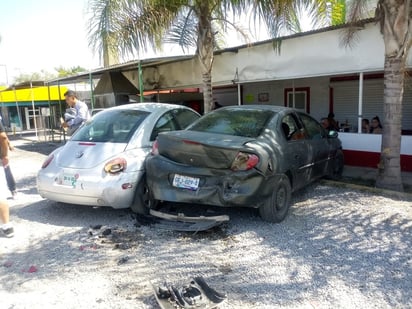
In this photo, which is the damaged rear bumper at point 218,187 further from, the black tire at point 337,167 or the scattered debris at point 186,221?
the black tire at point 337,167

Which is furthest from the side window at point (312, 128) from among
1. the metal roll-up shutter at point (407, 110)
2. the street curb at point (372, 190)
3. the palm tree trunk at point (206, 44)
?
the metal roll-up shutter at point (407, 110)

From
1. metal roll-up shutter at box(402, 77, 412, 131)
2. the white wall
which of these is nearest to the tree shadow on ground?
metal roll-up shutter at box(402, 77, 412, 131)

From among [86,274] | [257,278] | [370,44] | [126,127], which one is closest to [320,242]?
[257,278]

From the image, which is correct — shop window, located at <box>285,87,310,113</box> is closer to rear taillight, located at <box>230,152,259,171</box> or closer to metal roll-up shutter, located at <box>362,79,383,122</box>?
metal roll-up shutter, located at <box>362,79,383,122</box>

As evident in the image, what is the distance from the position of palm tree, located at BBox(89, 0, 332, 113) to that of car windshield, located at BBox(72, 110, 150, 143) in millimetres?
3674

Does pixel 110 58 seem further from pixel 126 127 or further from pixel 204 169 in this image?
pixel 204 169

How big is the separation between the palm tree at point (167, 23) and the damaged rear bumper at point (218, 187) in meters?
4.93

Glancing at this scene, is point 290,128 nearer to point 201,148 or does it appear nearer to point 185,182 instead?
point 201,148

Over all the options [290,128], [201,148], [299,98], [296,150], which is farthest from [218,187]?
[299,98]

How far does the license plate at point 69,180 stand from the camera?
5.09 metres

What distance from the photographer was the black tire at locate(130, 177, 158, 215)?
5199mm

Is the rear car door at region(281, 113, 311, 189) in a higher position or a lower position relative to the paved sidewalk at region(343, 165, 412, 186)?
higher

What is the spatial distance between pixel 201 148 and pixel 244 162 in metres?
0.56

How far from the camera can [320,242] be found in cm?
436
